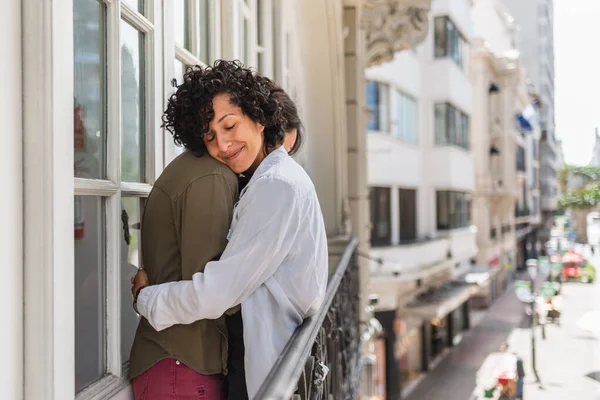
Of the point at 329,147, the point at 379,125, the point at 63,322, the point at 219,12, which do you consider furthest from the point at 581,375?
the point at 63,322

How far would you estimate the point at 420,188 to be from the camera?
20625 millimetres

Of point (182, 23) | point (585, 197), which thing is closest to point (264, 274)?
point (182, 23)

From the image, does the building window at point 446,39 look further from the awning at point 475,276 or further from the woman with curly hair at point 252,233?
the woman with curly hair at point 252,233

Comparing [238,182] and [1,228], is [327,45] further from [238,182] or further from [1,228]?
[1,228]

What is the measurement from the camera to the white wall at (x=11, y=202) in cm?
150

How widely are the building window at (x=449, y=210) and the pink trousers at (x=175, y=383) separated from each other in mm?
19725

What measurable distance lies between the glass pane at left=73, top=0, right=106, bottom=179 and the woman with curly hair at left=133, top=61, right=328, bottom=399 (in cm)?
24

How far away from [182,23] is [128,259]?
1.30m

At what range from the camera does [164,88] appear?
2691 millimetres

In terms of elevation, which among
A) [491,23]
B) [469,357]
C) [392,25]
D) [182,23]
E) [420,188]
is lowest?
[469,357]

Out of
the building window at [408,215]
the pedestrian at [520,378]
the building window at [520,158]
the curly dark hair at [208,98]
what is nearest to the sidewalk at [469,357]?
the pedestrian at [520,378]

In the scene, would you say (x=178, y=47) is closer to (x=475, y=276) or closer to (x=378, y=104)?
(x=378, y=104)

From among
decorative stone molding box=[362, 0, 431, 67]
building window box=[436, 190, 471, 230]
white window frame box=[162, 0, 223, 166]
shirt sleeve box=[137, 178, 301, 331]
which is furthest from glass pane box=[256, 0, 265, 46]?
building window box=[436, 190, 471, 230]

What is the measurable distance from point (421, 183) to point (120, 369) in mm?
19096
